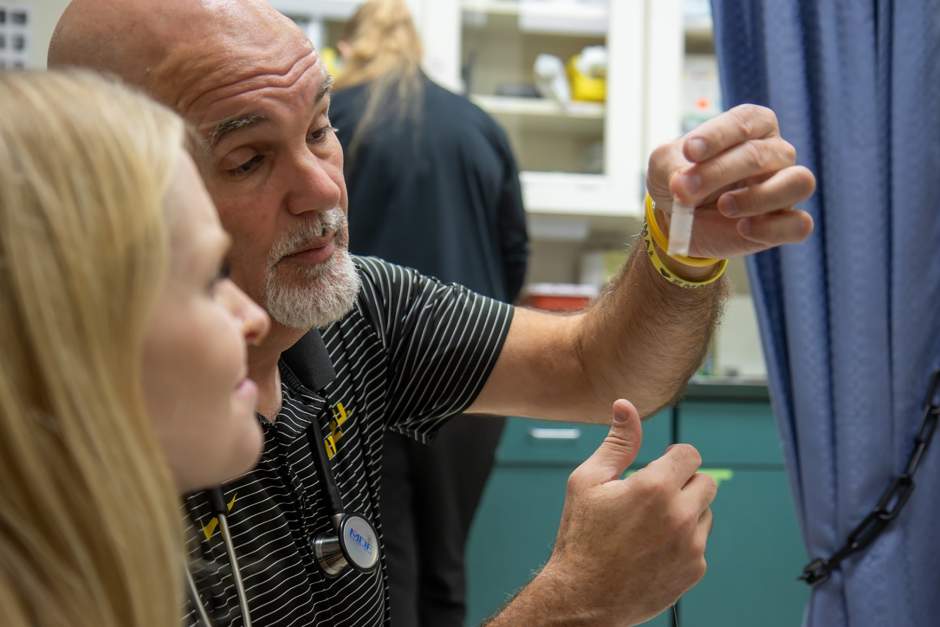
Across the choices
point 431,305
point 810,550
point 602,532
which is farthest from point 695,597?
point 602,532

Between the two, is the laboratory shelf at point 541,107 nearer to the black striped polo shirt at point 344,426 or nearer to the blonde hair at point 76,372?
the black striped polo shirt at point 344,426

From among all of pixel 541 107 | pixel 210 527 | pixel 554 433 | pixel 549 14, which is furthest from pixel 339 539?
pixel 549 14

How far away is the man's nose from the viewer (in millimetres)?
850

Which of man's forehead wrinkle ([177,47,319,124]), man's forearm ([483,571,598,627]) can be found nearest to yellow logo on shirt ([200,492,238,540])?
man's forearm ([483,571,598,627])

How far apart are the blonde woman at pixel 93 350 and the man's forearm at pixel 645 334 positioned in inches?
21.8

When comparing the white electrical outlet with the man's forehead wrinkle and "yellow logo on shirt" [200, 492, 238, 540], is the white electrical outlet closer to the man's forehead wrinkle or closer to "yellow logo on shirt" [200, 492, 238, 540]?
the man's forehead wrinkle

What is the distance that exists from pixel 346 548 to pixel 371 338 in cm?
28

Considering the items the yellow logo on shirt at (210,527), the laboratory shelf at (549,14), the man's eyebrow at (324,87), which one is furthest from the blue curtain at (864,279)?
the laboratory shelf at (549,14)

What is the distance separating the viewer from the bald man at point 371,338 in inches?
29.0

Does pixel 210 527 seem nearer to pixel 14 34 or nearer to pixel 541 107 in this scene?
pixel 541 107

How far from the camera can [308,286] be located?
853mm

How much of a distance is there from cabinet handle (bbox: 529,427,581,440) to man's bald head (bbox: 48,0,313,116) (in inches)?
56.1

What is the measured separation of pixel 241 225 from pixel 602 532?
0.43m

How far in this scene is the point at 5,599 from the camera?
44cm
